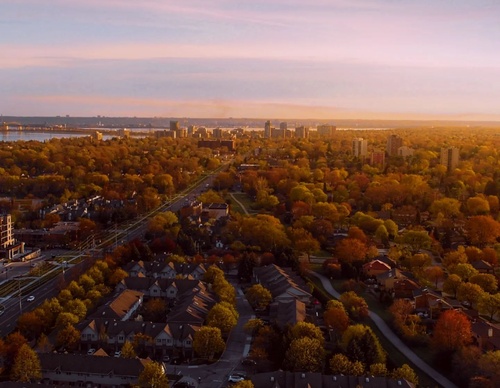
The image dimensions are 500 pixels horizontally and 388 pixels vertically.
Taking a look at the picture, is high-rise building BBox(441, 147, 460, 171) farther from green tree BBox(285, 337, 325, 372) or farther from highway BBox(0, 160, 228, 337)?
green tree BBox(285, 337, 325, 372)

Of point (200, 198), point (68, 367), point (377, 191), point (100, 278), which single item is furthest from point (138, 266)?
point (377, 191)

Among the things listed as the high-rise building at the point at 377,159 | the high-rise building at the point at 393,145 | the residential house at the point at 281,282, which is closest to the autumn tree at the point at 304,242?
the residential house at the point at 281,282

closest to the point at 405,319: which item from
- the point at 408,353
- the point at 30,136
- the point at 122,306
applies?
the point at 408,353

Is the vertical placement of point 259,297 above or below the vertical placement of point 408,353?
above

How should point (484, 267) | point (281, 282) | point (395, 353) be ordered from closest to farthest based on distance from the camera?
point (395, 353), point (281, 282), point (484, 267)

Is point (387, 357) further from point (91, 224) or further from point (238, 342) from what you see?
point (91, 224)

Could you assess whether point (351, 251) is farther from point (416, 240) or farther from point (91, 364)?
point (91, 364)
